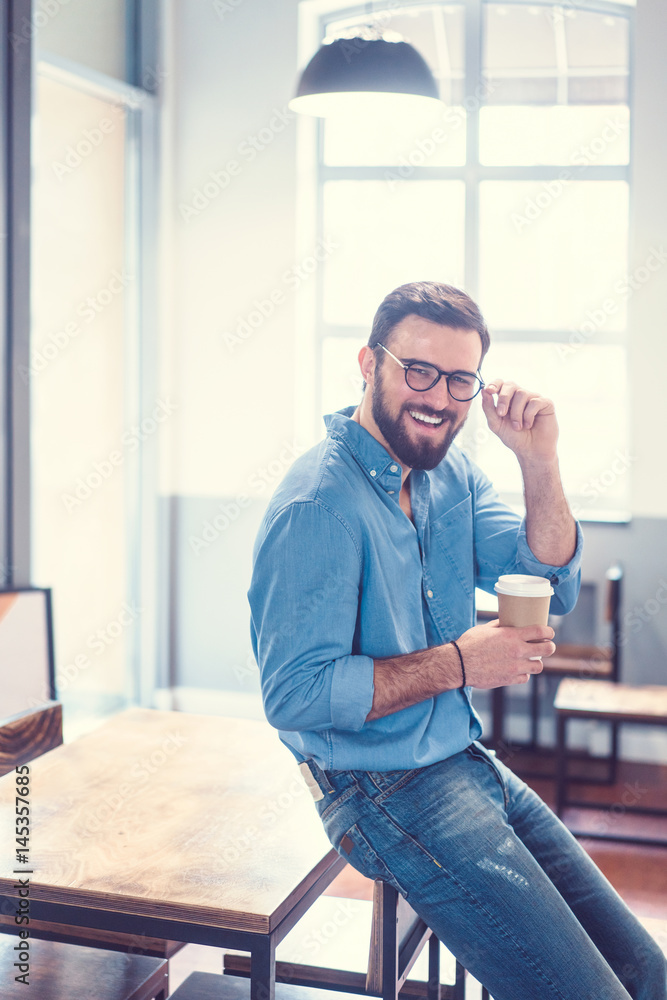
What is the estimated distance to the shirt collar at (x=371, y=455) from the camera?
149 centimetres

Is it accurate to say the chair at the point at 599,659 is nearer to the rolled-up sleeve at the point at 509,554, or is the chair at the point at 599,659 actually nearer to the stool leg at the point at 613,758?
the stool leg at the point at 613,758

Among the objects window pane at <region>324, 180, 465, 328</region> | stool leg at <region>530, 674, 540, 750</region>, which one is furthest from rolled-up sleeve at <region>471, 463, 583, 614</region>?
window pane at <region>324, 180, 465, 328</region>

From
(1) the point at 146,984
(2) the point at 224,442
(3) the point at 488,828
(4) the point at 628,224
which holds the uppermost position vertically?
(4) the point at 628,224

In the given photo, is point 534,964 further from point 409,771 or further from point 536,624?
point 536,624

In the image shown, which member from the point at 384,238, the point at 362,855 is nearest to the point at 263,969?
the point at 362,855

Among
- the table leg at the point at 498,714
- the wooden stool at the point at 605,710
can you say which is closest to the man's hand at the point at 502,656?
the wooden stool at the point at 605,710

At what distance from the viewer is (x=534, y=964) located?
128 cm

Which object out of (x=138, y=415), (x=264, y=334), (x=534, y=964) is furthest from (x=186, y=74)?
(x=534, y=964)

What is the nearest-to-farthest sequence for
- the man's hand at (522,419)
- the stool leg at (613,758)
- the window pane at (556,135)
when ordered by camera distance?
the man's hand at (522,419)
the stool leg at (613,758)
the window pane at (556,135)

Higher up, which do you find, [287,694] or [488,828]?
[287,694]

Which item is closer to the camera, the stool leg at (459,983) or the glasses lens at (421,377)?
the glasses lens at (421,377)

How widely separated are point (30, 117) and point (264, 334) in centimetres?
131

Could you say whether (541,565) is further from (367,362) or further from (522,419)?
(367,362)

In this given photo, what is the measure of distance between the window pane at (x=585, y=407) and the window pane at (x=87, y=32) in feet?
6.36
